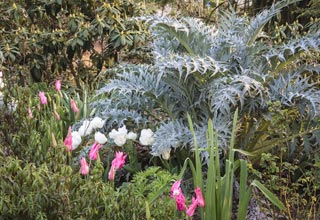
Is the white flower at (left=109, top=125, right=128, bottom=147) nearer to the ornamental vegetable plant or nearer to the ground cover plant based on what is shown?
the ground cover plant

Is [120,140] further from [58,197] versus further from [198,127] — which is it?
[58,197]

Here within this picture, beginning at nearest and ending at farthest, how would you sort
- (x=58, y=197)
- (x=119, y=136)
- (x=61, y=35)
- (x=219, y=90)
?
(x=58, y=197)
(x=219, y=90)
(x=119, y=136)
(x=61, y=35)

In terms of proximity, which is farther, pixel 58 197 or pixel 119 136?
pixel 119 136

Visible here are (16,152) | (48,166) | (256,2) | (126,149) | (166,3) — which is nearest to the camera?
(48,166)

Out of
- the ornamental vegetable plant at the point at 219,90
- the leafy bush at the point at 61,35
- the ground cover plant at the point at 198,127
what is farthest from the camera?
the leafy bush at the point at 61,35

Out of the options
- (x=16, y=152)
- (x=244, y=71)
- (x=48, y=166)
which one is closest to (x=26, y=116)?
(x=16, y=152)

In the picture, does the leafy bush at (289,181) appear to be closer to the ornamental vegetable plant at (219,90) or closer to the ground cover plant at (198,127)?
the ground cover plant at (198,127)

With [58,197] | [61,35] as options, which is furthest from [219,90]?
[61,35]

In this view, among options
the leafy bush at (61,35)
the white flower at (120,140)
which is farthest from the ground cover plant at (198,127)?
the leafy bush at (61,35)

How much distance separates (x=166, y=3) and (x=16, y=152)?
18.6ft

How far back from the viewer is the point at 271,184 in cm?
291

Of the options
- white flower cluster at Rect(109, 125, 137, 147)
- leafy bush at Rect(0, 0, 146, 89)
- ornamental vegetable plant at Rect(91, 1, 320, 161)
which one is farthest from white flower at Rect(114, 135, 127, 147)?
leafy bush at Rect(0, 0, 146, 89)

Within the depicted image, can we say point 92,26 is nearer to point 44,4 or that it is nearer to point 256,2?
point 44,4

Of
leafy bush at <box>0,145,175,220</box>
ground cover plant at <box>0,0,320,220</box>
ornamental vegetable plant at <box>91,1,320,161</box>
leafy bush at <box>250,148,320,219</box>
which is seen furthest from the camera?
ornamental vegetable plant at <box>91,1,320,161</box>
